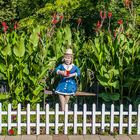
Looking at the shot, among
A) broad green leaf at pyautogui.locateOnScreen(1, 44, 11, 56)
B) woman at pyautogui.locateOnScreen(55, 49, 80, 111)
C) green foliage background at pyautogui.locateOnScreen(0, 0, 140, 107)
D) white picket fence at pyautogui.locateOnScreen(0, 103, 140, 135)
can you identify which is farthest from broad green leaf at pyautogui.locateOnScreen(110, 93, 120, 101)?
broad green leaf at pyautogui.locateOnScreen(1, 44, 11, 56)

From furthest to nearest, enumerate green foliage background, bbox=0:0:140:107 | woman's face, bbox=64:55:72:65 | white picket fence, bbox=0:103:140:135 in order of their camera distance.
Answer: green foliage background, bbox=0:0:140:107
woman's face, bbox=64:55:72:65
white picket fence, bbox=0:103:140:135

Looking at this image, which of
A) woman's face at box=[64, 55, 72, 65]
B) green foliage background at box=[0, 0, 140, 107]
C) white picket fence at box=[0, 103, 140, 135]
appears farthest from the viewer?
green foliage background at box=[0, 0, 140, 107]

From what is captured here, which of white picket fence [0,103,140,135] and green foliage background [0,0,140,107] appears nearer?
white picket fence [0,103,140,135]

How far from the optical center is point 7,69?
788 cm

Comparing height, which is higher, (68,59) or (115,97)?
(68,59)

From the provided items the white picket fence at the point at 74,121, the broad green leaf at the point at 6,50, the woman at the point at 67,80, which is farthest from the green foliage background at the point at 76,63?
the white picket fence at the point at 74,121

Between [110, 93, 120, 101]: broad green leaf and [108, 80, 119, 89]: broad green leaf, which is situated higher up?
[108, 80, 119, 89]: broad green leaf

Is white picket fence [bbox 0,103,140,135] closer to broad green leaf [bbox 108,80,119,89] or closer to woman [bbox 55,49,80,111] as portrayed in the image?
woman [bbox 55,49,80,111]

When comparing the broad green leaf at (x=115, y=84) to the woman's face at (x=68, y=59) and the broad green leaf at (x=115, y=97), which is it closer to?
the broad green leaf at (x=115, y=97)

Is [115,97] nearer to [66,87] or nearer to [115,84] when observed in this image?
[115,84]

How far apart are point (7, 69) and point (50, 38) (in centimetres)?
115

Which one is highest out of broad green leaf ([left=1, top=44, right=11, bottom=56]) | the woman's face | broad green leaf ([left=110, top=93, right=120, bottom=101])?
broad green leaf ([left=1, top=44, right=11, bottom=56])

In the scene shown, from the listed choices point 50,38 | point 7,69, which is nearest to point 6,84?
point 7,69

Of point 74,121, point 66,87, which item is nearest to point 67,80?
point 66,87
